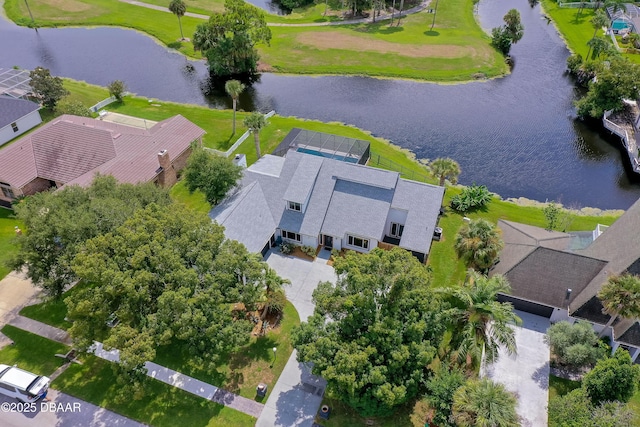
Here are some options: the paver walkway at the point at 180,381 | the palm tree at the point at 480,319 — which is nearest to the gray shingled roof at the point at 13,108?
the paver walkway at the point at 180,381

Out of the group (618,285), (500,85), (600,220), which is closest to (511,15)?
(500,85)

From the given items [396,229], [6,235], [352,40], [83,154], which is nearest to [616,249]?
[396,229]

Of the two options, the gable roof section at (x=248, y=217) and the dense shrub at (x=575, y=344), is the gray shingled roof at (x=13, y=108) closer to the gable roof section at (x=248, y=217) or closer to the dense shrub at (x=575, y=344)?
the gable roof section at (x=248, y=217)

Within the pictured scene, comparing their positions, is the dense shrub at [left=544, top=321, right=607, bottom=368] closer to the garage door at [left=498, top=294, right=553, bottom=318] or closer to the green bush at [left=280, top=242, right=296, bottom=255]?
the garage door at [left=498, top=294, right=553, bottom=318]

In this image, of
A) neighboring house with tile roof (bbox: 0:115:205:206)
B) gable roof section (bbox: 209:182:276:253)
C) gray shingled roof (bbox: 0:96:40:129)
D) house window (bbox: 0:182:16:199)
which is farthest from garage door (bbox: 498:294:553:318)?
gray shingled roof (bbox: 0:96:40:129)

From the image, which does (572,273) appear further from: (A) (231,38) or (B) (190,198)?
(A) (231,38)

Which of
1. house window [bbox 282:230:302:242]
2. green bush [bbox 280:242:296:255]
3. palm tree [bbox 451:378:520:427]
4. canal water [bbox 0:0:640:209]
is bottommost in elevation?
canal water [bbox 0:0:640:209]

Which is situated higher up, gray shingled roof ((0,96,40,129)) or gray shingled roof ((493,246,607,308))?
gray shingled roof ((493,246,607,308))
